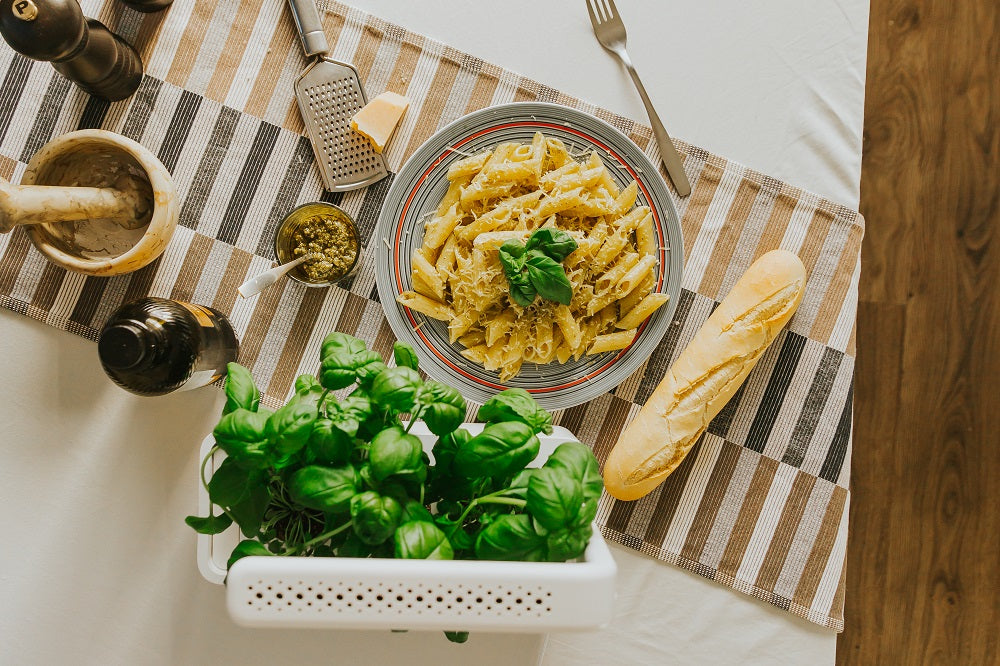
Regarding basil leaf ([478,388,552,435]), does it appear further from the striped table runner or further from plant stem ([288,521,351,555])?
the striped table runner

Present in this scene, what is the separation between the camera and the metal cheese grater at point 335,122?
1172 mm

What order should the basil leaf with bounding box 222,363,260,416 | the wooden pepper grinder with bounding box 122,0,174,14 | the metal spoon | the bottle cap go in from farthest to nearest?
the wooden pepper grinder with bounding box 122,0,174,14
the metal spoon
the bottle cap
the basil leaf with bounding box 222,363,260,416

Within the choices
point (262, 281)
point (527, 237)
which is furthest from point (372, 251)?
point (527, 237)

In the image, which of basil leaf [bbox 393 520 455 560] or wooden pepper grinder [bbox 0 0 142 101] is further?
wooden pepper grinder [bbox 0 0 142 101]

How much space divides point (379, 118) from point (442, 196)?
0.17 metres

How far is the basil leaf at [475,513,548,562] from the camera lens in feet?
2.29

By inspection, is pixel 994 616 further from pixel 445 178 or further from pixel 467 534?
pixel 445 178

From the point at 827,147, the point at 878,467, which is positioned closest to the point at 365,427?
the point at 827,147

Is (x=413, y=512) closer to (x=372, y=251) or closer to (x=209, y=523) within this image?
(x=209, y=523)

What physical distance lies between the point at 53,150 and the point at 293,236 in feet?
1.17

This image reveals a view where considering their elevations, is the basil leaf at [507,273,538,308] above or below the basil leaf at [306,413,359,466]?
above

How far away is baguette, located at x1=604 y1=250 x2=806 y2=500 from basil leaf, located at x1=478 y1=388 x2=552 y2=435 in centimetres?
37

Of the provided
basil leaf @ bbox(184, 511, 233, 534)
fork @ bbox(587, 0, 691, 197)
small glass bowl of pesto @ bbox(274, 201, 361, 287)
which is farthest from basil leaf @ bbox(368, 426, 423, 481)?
fork @ bbox(587, 0, 691, 197)

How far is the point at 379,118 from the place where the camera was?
115cm
